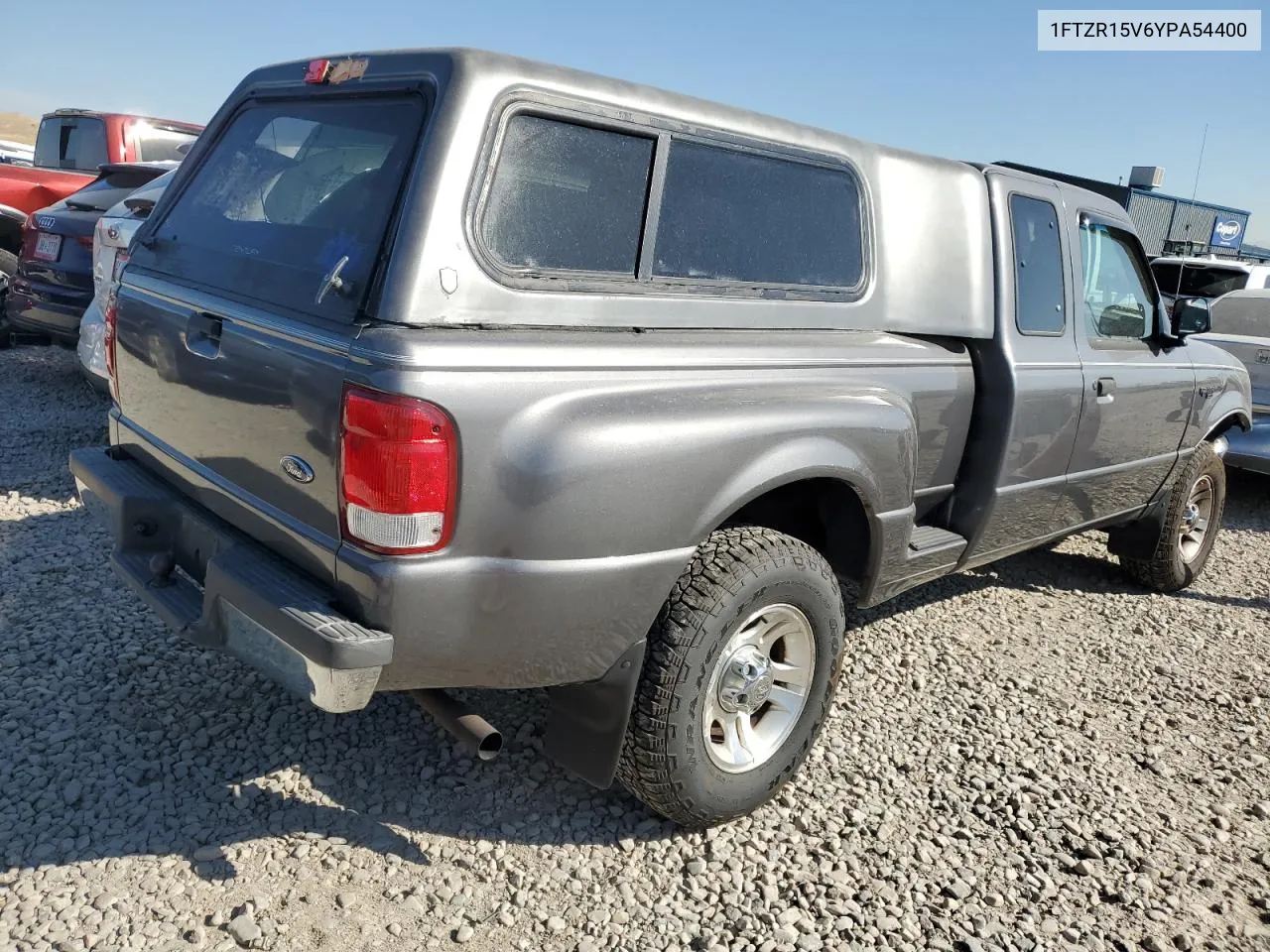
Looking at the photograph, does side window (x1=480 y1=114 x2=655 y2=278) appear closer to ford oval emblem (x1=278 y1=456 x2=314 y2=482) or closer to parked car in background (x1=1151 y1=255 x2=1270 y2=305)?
ford oval emblem (x1=278 y1=456 x2=314 y2=482)

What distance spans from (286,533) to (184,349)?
0.67 metres

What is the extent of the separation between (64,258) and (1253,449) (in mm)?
8096

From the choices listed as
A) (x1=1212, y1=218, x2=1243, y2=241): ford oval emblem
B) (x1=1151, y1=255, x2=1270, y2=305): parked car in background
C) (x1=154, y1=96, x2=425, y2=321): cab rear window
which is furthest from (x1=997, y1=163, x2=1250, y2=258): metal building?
(x1=154, y1=96, x2=425, y2=321): cab rear window

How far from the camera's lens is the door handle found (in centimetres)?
248

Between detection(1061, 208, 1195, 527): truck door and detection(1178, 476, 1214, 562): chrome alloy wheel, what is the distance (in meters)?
0.58

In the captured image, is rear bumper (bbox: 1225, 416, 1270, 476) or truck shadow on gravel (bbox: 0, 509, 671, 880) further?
rear bumper (bbox: 1225, 416, 1270, 476)

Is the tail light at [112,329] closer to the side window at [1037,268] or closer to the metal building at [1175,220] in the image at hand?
the side window at [1037,268]

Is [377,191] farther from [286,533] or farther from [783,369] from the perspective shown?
[783,369]

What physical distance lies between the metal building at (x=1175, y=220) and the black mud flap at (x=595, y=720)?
1487cm

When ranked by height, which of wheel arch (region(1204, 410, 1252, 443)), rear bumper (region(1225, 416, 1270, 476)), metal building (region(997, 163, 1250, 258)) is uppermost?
metal building (region(997, 163, 1250, 258))

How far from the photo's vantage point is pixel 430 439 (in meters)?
2.03

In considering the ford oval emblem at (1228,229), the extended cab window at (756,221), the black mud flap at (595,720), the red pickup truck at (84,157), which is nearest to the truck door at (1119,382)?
the extended cab window at (756,221)

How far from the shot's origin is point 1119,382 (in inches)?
164

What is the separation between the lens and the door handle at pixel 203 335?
8.13ft
